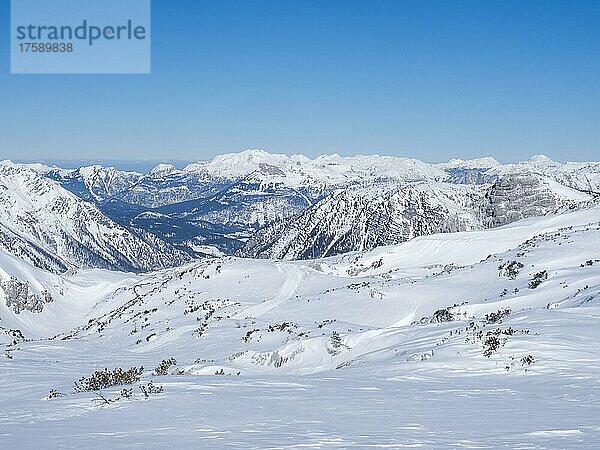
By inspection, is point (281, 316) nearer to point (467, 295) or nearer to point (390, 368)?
point (467, 295)

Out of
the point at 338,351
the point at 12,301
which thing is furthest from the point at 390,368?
the point at 12,301

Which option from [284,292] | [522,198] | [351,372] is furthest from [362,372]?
[522,198]

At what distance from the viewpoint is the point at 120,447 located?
854cm

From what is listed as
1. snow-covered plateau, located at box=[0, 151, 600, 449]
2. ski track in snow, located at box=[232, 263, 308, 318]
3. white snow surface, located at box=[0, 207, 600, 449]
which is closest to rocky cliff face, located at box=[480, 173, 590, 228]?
ski track in snow, located at box=[232, 263, 308, 318]

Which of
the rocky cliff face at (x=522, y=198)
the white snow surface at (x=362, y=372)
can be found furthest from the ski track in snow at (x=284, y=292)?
the rocky cliff face at (x=522, y=198)

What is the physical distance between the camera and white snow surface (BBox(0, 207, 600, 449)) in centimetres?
918

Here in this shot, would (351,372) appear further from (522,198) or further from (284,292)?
(522,198)

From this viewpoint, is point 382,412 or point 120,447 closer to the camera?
point 120,447

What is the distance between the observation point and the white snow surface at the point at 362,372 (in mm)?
9180

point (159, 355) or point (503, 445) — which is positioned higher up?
point (503, 445)

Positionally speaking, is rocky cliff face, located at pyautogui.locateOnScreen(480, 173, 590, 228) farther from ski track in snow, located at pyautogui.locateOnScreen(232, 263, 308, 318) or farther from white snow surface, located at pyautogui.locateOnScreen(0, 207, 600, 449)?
white snow surface, located at pyautogui.locateOnScreen(0, 207, 600, 449)

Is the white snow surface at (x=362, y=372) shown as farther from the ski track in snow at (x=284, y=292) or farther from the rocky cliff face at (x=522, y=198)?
the rocky cliff face at (x=522, y=198)

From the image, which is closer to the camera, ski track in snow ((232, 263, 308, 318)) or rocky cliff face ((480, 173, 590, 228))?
ski track in snow ((232, 263, 308, 318))

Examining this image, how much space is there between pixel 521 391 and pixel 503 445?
4.54 meters
